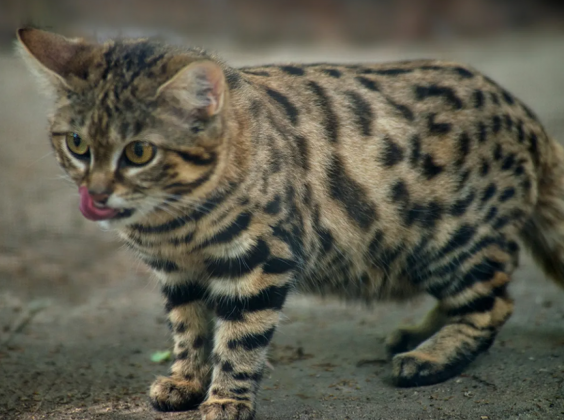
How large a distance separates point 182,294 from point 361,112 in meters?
1.48

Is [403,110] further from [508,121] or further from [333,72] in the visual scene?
[508,121]

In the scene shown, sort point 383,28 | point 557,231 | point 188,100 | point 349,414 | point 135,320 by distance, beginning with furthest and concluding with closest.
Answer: point 383,28, point 135,320, point 557,231, point 349,414, point 188,100

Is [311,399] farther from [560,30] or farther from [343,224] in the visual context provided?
[560,30]

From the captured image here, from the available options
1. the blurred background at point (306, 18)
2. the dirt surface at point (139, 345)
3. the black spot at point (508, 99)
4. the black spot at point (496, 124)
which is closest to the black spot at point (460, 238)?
the black spot at point (496, 124)

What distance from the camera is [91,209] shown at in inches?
136

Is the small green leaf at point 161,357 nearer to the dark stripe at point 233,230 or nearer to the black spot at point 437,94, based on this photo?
the dark stripe at point 233,230

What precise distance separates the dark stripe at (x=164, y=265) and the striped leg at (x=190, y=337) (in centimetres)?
17

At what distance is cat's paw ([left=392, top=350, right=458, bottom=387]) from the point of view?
4.38 m

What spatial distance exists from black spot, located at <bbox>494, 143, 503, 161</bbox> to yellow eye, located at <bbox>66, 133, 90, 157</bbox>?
244 centimetres

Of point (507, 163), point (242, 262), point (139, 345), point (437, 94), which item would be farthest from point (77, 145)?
point (507, 163)

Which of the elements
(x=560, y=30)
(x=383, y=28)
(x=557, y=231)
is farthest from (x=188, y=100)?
(x=560, y=30)

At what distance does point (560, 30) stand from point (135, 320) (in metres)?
11.0

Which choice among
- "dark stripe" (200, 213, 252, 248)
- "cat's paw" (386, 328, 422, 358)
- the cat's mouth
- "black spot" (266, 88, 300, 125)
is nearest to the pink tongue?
the cat's mouth

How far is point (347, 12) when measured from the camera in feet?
→ 45.6
